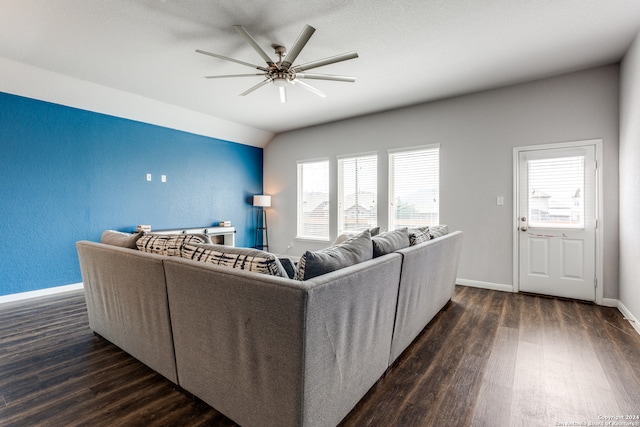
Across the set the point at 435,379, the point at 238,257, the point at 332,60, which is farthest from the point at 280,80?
the point at 435,379

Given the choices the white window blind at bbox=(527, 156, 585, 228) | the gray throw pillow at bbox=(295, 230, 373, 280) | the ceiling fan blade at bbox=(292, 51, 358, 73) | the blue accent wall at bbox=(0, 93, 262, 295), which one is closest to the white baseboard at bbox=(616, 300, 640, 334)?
the white window blind at bbox=(527, 156, 585, 228)

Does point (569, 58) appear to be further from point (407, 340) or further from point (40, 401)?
point (40, 401)

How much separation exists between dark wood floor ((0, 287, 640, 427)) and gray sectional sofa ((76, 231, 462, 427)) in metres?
0.12

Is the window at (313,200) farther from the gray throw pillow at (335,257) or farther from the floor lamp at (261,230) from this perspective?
the gray throw pillow at (335,257)

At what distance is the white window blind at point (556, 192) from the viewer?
345cm

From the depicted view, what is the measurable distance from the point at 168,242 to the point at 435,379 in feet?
6.33

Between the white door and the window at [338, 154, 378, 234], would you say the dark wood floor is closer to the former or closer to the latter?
the white door

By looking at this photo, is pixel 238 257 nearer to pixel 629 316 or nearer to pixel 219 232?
pixel 629 316

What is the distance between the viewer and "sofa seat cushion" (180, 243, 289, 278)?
1366mm

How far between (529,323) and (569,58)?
112 inches

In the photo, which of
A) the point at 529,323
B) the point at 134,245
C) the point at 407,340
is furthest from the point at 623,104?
the point at 134,245

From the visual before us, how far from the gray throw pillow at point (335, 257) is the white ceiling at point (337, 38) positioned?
1.91 m

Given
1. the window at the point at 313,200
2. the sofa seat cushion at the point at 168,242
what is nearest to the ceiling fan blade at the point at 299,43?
the sofa seat cushion at the point at 168,242

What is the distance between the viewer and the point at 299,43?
2.32 m
